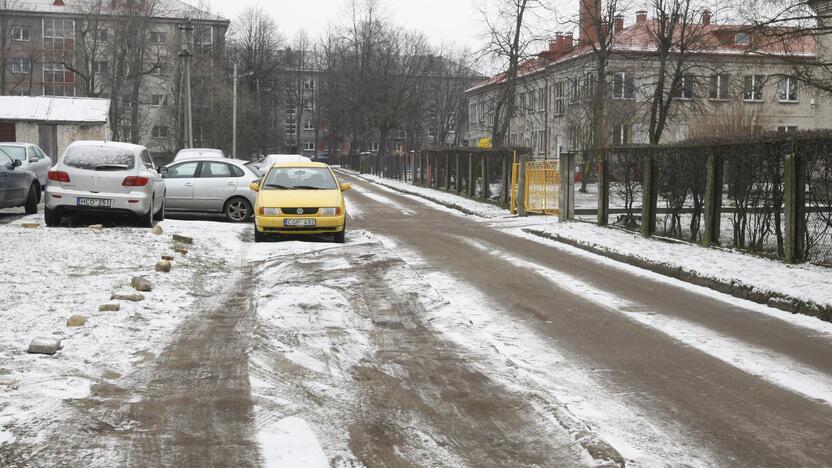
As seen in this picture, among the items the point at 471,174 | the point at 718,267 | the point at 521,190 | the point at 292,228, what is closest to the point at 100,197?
the point at 292,228

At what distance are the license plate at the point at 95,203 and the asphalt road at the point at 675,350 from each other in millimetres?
5561

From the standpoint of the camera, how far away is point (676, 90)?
31.2 metres

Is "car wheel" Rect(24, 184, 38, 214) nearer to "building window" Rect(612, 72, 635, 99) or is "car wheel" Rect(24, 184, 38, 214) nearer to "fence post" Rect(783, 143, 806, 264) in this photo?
"fence post" Rect(783, 143, 806, 264)

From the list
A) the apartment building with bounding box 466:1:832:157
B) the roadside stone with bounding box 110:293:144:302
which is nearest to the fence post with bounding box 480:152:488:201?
the apartment building with bounding box 466:1:832:157

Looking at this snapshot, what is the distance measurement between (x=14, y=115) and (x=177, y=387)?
4067cm

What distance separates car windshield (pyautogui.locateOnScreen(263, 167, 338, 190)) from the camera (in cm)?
1683

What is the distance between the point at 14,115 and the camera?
42.4 m

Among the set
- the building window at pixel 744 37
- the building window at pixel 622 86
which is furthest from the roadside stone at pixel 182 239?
the building window at pixel 622 86

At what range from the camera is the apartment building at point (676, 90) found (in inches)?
909

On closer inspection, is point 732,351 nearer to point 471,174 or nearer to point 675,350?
point 675,350

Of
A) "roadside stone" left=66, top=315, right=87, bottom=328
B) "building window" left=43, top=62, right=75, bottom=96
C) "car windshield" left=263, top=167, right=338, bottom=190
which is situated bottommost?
"roadside stone" left=66, top=315, right=87, bottom=328

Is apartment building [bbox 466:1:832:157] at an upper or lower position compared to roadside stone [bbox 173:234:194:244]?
upper

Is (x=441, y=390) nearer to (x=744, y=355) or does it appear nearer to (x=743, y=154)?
(x=744, y=355)

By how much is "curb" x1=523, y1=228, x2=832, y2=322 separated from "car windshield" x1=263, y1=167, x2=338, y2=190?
5229 millimetres
